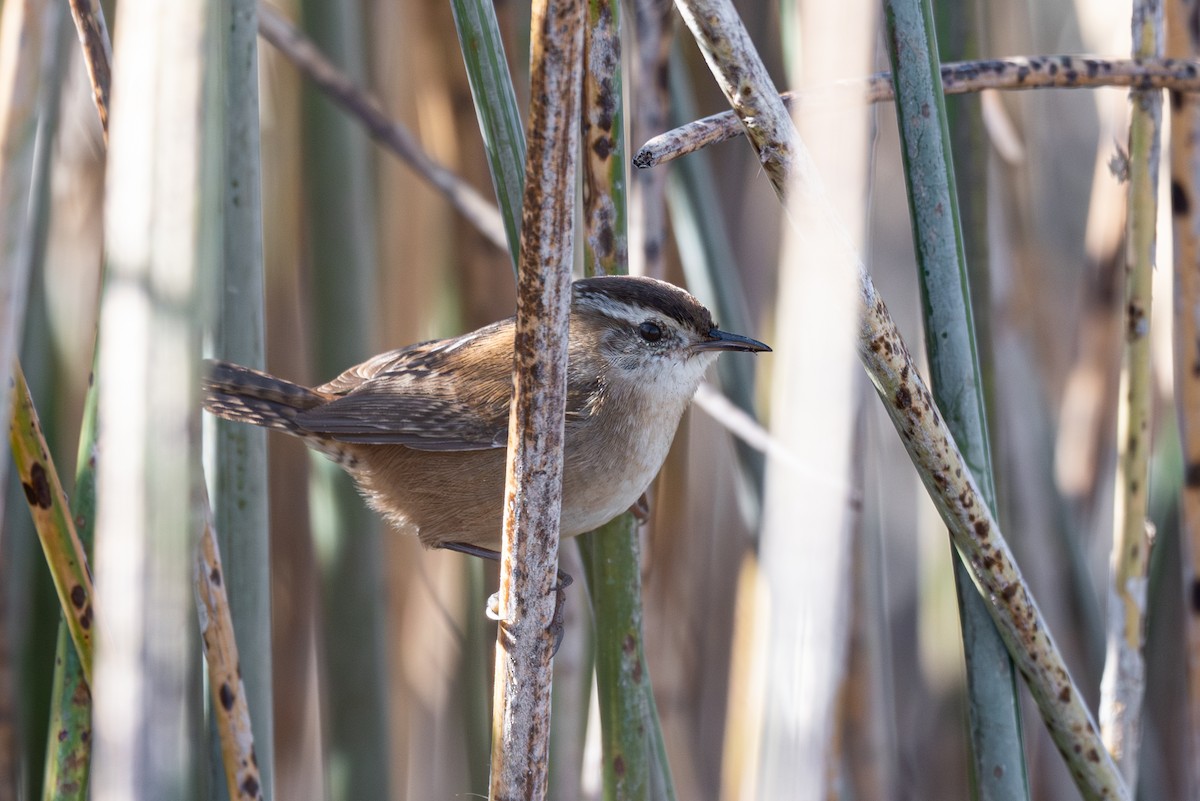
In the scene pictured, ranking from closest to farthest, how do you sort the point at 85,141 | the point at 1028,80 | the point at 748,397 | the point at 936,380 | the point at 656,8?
1. the point at 936,380
2. the point at 1028,80
3. the point at 656,8
4. the point at 748,397
5. the point at 85,141

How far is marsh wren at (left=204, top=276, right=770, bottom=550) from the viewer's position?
1.66 meters

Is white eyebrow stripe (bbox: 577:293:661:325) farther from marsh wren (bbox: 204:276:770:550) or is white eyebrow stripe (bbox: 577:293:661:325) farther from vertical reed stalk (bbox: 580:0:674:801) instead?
vertical reed stalk (bbox: 580:0:674:801)

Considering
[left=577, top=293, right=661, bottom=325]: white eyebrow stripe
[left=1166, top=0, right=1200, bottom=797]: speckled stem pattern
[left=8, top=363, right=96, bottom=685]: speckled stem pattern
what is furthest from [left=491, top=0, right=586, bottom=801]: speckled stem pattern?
[left=1166, top=0, right=1200, bottom=797]: speckled stem pattern

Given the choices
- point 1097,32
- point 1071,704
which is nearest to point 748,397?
point 1071,704

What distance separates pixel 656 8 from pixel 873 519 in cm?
96

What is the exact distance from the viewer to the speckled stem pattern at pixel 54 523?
3.75 ft

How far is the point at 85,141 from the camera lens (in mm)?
2137

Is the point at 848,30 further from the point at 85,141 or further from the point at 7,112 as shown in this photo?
the point at 85,141

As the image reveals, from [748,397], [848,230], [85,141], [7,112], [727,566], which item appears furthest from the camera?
[727,566]

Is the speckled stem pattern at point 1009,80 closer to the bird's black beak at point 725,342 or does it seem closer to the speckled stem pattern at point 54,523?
the bird's black beak at point 725,342

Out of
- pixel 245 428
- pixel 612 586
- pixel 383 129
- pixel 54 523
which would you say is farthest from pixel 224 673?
pixel 383 129

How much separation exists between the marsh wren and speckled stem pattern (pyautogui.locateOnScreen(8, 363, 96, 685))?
417 millimetres

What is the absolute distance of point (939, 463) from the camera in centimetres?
110

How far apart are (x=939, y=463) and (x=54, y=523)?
3.06ft
